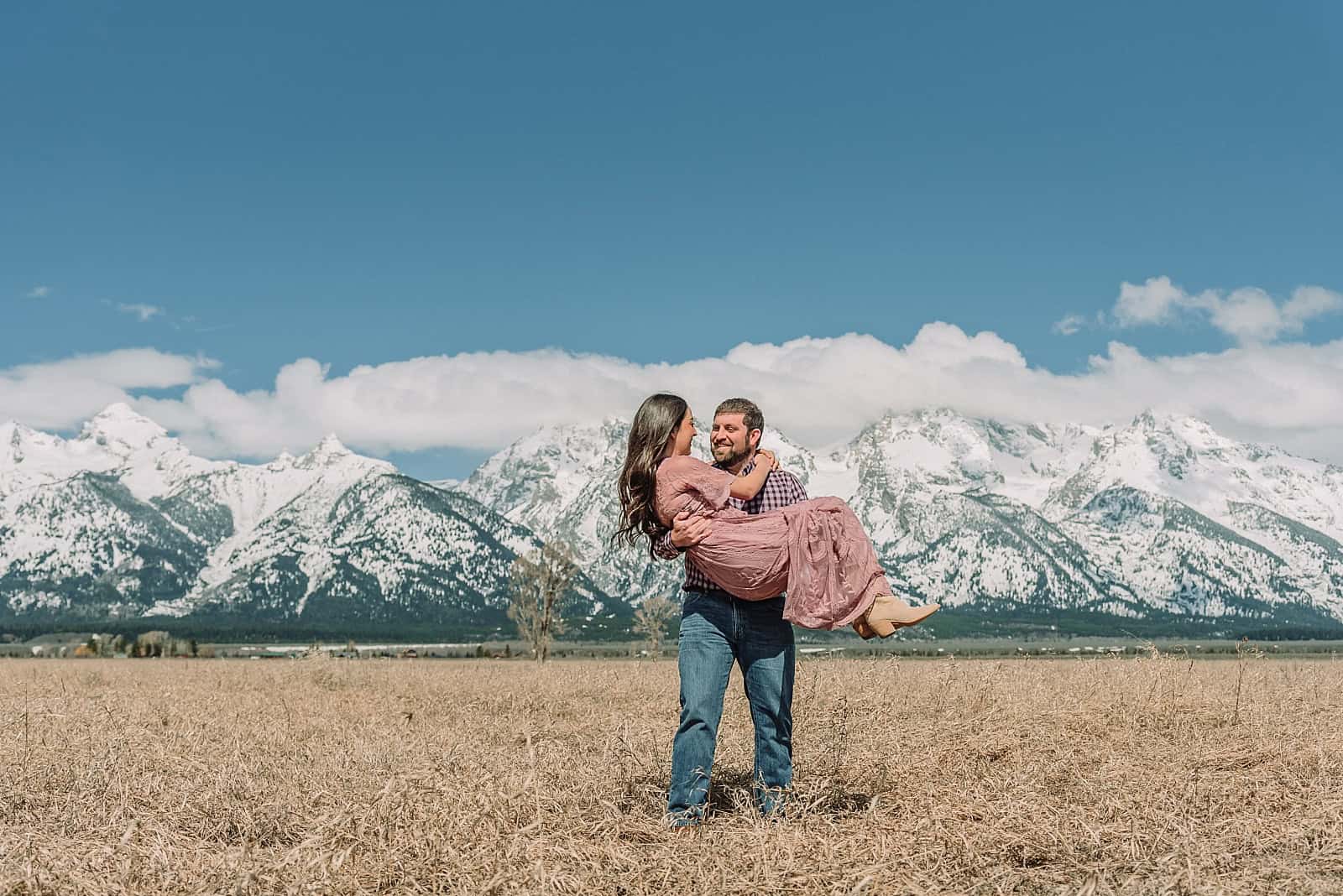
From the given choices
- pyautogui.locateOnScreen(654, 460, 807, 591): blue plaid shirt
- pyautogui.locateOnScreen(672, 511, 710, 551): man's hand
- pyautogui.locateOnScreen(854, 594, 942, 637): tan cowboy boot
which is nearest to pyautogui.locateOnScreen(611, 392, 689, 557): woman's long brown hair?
pyautogui.locateOnScreen(654, 460, 807, 591): blue plaid shirt

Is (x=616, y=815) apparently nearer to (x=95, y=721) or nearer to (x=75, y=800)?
(x=75, y=800)

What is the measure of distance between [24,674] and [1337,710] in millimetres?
24023

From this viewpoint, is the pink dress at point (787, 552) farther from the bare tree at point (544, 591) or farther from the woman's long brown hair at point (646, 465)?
the bare tree at point (544, 591)

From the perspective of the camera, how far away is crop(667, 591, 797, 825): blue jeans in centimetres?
621

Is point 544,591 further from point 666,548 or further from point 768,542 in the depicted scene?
point 768,542

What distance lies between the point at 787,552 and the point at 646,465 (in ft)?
3.34

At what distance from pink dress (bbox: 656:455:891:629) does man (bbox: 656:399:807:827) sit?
0.48ft

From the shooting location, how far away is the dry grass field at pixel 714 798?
4523mm

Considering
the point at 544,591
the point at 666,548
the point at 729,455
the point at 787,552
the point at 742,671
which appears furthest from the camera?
the point at 544,591

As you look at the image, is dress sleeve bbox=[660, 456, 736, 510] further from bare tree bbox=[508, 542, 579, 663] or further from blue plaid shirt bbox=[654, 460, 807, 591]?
bare tree bbox=[508, 542, 579, 663]

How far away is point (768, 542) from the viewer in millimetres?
6000

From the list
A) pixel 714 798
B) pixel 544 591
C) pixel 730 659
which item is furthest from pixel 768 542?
pixel 544 591

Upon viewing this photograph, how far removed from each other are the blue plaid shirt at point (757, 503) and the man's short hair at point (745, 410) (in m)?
0.27

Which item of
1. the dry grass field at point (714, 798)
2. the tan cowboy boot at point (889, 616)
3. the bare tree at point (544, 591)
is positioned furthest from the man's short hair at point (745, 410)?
the bare tree at point (544, 591)
